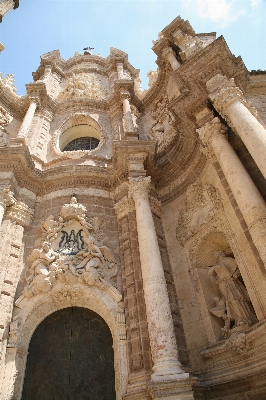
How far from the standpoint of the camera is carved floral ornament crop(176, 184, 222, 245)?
8.19 m

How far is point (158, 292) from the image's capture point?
22.4 ft

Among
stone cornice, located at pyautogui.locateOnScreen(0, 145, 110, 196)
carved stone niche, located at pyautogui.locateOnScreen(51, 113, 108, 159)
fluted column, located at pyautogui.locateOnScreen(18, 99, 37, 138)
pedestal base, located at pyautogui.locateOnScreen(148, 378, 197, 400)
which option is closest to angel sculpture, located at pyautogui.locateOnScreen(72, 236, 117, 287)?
stone cornice, located at pyautogui.locateOnScreen(0, 145, 110, 196)

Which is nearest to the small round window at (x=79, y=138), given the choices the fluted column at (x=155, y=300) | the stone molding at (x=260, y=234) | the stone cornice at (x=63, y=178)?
the stone cornice at (x=63, y=178)

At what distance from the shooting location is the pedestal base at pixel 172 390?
17.5 feet

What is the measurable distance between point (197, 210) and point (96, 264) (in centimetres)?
310

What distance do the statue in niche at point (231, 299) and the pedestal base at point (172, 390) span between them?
1.64 m

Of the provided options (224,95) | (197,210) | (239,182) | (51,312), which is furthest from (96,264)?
(224,95)

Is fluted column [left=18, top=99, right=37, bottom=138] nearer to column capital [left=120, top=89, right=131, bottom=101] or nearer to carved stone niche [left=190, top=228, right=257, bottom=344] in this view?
column capital [left=120, top=89, right=131, bottom=101]

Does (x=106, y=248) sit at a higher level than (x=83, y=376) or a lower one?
higher

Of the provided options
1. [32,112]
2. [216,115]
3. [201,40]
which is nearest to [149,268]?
[216,115]

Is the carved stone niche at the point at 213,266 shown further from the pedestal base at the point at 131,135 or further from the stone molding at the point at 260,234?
the pedestal base at the point at 131,135

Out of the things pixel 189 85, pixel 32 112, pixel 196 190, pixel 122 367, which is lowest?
pixel 122 367

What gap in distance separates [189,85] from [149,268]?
5.12 metres

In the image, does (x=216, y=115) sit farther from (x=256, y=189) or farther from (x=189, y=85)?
(x=256, y=189)
